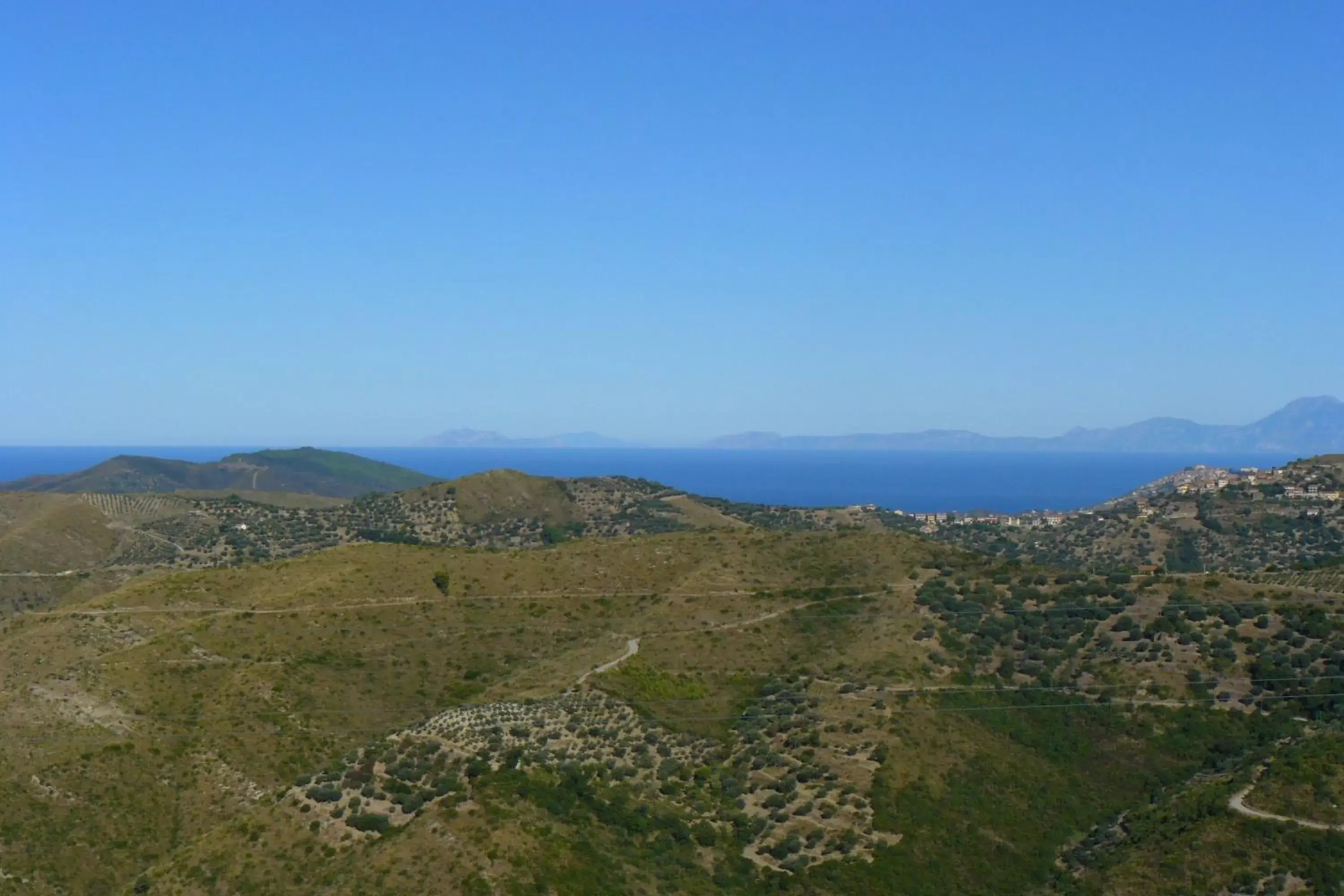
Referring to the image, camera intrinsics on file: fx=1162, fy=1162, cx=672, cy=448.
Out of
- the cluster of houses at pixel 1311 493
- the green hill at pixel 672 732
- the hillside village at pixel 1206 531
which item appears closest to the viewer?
the green hill at pixel 672 732

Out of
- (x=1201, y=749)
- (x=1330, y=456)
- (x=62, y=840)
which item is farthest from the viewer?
(x=1330, y=456)

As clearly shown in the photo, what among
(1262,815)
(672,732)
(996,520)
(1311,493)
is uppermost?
(1311,493)

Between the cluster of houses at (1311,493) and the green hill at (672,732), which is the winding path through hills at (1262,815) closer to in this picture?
the green hill at (672,732)

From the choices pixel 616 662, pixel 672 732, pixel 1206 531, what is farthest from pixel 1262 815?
pixel 1206 531

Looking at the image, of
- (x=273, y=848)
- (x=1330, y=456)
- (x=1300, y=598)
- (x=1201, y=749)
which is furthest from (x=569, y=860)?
(x=1330, y=456)

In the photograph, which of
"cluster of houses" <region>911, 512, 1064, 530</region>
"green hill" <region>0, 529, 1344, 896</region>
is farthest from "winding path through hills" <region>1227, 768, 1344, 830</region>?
"cluster of houses" <region>911, 512, 1064, 530</region>

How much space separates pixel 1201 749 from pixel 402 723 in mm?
35933

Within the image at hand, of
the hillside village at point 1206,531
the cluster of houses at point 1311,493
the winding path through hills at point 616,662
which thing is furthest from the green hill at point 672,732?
the cluster of houses at point 1311,493

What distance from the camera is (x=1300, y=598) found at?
2424 inches

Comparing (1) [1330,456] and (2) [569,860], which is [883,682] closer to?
(2) [569,860]

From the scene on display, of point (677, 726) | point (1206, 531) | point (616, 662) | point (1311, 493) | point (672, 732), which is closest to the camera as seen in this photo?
point (672, 732)

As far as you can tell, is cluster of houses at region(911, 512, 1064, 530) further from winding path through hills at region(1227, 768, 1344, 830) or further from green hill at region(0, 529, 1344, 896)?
winding path through hills at region(1227, 768, 1344, 830)

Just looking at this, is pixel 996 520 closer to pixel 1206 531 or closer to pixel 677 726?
pixel 1206 531

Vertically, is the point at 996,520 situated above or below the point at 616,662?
below
